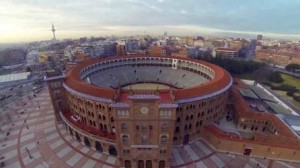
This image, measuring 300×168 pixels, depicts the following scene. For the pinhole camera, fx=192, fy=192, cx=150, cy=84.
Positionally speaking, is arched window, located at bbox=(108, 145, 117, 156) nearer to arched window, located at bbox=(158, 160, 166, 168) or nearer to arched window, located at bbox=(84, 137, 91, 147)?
arched window, located at bbox=(84, 137, 91, 147)

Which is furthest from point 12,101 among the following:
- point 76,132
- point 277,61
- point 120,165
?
point 277,61

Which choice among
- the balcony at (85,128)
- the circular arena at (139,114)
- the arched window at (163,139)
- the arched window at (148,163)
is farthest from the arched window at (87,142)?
the arched window at (163,139)

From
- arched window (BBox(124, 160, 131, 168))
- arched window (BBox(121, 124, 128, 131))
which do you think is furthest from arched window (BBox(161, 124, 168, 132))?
arched window (BBox(124, 160, 131, 168))

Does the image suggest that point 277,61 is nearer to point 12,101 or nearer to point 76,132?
point 76,132

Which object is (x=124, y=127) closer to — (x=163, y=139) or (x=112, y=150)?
(x=163, y=139)

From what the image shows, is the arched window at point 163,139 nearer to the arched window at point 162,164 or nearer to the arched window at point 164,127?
the arched window at point 164,127

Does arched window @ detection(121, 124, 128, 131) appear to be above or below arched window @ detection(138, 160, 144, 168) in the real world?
above

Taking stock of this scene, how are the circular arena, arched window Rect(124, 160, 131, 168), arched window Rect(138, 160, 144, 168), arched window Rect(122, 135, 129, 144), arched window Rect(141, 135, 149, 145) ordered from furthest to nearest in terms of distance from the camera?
arched window Rect(124, 160, 131, 168)
arched window Rect(138, 160, 144, 168)
arched window Rect(141, 135, 149, 145)
arched window Rect(122, 135, 129, 144)
the circular arena
